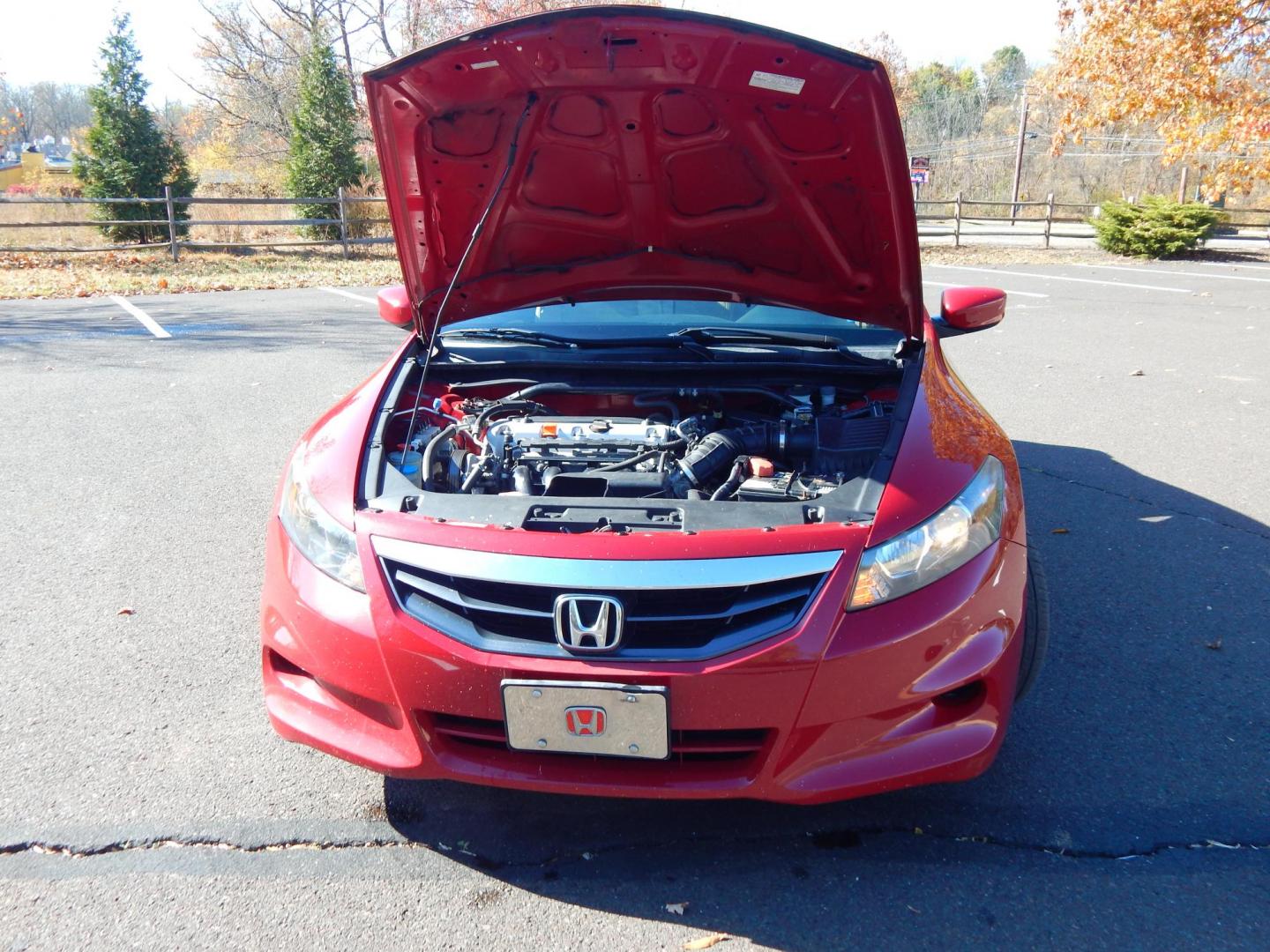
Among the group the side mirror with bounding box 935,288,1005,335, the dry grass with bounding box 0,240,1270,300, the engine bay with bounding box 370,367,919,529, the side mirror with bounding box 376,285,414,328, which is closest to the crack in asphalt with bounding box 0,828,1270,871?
the engine bay with bounding box 370,367,919,529

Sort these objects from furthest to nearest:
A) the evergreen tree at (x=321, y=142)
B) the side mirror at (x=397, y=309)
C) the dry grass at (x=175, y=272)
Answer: the evergreen tree at (x=321, y=142) → the dry grass at (x=175, y=272) → the side mirror at (x=397, y=309)

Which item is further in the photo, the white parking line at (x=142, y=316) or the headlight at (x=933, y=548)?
the white parking line at (x=142, y=316)

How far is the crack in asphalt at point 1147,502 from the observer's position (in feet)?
14.2

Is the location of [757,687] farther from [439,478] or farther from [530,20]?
[530,20]

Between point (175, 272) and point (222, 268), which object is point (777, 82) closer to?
point (175, 272)

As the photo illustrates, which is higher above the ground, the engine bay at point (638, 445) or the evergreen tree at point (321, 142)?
the evergreen tree at point (321, 142)

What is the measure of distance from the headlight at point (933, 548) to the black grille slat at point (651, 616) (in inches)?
5.2

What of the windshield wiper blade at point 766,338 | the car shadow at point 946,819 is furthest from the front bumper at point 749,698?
the windshield wiper blade at point 766,338

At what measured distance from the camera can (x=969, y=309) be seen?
3.44m

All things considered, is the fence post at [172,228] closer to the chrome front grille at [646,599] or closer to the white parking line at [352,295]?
the white parking line at [352,295]

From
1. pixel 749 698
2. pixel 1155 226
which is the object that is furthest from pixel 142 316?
pixel 1155 226

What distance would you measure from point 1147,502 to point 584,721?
3793 mm

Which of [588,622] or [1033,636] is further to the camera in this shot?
[1033,636]

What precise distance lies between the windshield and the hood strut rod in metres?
0.18
